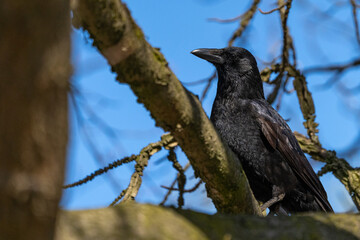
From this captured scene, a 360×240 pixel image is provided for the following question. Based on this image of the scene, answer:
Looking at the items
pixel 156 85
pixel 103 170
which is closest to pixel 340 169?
pixel 103 170

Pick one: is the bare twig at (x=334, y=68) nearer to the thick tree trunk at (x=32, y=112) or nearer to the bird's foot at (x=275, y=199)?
the bird's foot at (x=275, y=199)

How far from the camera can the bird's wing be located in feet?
15.0

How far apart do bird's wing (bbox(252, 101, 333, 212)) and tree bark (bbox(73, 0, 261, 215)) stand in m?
1.76

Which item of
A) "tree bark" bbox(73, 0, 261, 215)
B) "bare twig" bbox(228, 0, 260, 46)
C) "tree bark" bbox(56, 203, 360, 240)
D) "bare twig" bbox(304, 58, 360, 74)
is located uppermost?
"bare twig" bbox(228, 0, 260, 46)

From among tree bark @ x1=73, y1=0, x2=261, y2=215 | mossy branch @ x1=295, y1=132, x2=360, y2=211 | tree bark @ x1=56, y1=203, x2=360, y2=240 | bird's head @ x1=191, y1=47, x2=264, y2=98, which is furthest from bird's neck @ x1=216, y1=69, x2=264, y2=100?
tree bark @ x1=56, y1=203, x2=360, y2=240

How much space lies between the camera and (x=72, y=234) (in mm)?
1994

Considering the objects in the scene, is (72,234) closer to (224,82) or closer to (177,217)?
(177,217)

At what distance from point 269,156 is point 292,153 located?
220 mm

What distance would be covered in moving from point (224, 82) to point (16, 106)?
4.10m

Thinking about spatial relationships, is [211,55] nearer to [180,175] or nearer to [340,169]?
[180,175]

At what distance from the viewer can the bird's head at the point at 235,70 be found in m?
5.11

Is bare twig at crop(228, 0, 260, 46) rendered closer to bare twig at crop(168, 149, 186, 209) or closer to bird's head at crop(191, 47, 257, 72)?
bird's head at crop(191, 47, 257, 72)

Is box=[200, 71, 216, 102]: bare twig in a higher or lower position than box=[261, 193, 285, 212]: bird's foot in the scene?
higher

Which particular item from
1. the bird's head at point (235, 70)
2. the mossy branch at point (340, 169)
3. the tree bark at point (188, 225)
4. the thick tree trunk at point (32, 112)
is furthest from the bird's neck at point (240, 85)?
the thick tree trunk at point (32, 112)
